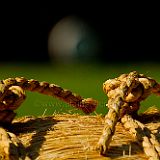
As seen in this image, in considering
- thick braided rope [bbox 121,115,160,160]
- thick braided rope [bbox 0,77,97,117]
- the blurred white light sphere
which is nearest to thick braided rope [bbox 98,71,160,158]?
thick braided rope [bbox 121,115,160,160]

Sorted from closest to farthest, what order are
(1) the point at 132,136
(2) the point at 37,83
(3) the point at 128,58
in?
1. (1) the point at 132,136
2. (2) the point at 37,83
3. (3) the point at 128,58

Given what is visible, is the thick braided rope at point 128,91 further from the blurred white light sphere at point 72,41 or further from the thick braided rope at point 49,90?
the blurred white light sphere at point 72,41

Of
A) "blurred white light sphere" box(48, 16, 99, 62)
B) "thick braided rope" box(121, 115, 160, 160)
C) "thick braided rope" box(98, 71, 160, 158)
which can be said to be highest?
"thick braided rope" box(98, 71, 160, 158)

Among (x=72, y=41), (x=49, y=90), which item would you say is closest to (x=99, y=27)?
(x=72, y=41)

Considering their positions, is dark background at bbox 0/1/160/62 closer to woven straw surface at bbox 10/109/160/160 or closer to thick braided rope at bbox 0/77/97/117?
thick braided rope at bbox 0/77/97/117

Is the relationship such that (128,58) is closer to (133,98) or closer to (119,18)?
(119,18)

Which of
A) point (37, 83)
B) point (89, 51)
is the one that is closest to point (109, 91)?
point (37, 83)
